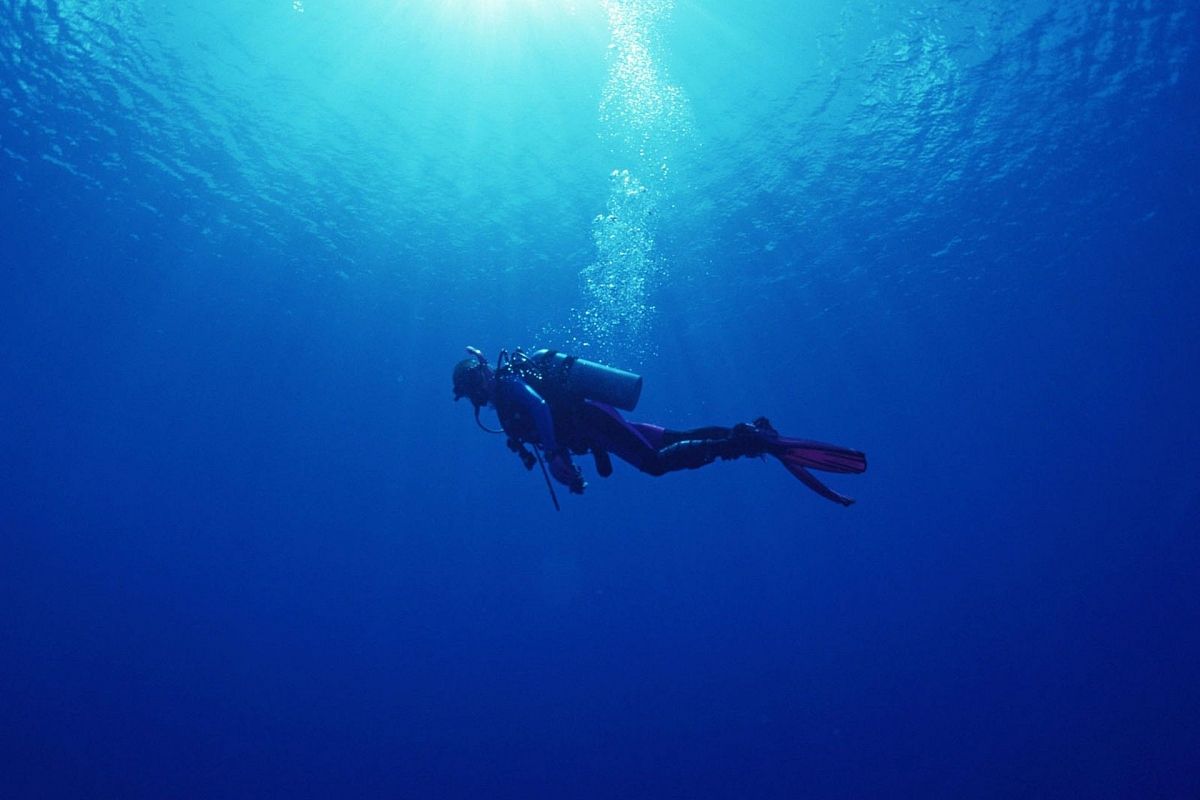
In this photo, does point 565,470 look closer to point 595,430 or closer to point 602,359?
point 595,430

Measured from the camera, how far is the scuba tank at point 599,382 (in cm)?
448

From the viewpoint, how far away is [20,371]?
29.1 m

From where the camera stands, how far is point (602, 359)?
28516 millimetres

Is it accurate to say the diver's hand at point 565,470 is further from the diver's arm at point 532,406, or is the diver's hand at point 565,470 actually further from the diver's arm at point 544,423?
the diver's arm at point 532,406

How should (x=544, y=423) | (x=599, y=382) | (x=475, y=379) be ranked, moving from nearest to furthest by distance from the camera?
(x=544, y=423)
(x=599, y=382)
(x=475, y=379)

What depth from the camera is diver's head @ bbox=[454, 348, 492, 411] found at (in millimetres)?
5000

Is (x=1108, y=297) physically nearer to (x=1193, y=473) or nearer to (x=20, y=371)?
(x=1193, y=473)

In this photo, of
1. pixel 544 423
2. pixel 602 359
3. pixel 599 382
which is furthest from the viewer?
pixel 602 359

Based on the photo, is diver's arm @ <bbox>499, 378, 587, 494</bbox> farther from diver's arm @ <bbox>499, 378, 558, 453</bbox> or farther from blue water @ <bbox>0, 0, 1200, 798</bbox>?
blue water @ <bbox>0, 0, 1200, 798</bbox>

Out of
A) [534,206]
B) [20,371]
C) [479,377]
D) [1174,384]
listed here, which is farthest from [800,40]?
[1174,384]

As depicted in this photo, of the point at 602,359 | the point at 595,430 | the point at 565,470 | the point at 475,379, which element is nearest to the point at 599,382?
the point at 595,430

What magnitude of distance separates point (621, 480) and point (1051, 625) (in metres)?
30.3

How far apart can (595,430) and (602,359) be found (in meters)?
23.9

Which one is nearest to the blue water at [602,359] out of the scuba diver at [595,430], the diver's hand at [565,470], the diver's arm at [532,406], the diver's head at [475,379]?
the diver's head at [475,379]
